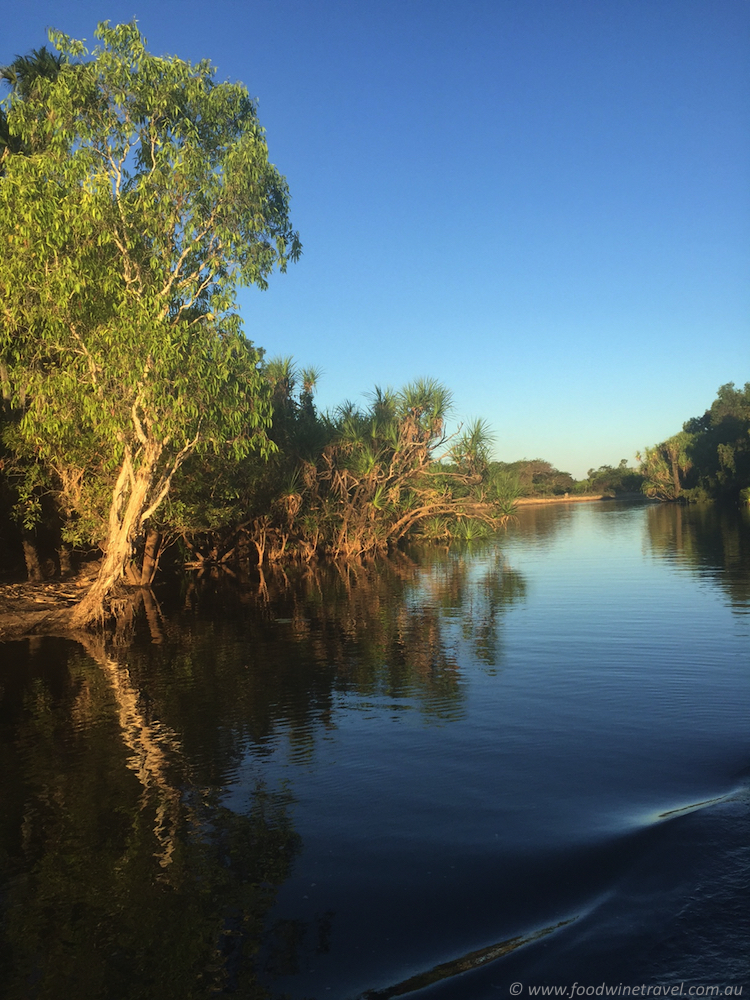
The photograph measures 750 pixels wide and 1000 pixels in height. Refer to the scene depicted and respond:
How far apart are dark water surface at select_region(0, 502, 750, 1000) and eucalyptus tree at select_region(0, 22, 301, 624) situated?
4780mm

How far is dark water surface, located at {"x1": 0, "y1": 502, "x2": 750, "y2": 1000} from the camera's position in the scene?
3.98 meters

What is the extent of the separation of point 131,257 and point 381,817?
1269cm

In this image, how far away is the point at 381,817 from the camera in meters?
5.82

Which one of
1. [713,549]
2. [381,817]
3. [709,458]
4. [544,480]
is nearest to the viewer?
[381,817]

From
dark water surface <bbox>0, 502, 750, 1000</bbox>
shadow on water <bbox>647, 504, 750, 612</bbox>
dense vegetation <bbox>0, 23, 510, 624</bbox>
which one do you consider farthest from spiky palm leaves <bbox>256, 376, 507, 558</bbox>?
dark water surface <bbox>0, 502, 750, 1000</bbox>

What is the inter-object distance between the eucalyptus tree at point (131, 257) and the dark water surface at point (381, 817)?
4.78 meters

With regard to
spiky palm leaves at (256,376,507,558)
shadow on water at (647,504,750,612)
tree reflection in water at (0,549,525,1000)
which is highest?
spiky palm leaves at (256,376,507,558)

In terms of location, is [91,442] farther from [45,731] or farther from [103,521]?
[45,731]

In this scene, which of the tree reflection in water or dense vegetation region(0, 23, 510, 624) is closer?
the tree reflection in water

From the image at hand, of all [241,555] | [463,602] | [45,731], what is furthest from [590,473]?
[45,731]

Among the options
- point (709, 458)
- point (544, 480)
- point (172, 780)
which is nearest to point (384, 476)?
point (172, 780)

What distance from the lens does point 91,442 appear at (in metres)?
17.1

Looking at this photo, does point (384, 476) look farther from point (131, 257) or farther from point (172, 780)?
point (172, 780)

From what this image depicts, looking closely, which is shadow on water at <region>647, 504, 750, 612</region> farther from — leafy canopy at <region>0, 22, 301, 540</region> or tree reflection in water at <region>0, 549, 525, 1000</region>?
leafy canopy at <region>0, 22, 301, 540</region>
